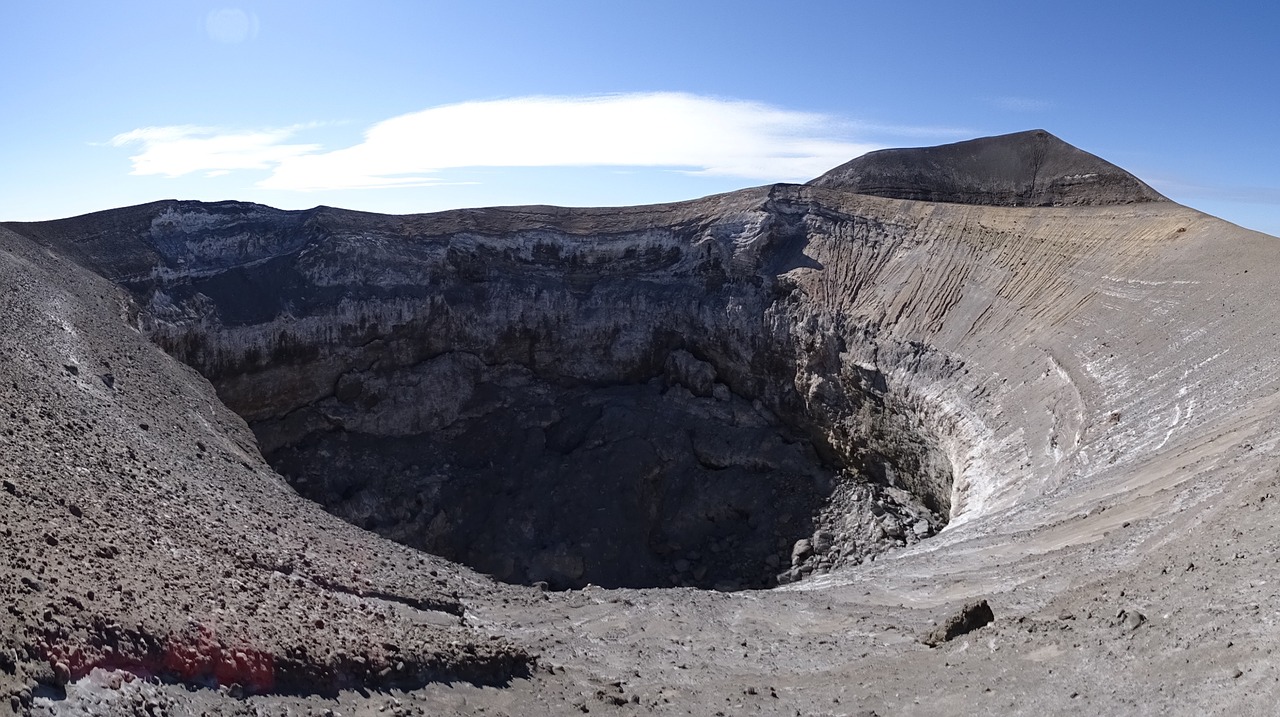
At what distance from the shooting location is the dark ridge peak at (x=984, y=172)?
1183 inches

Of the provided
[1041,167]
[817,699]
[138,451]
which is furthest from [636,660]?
[1041,167]

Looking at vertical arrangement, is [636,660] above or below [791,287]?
below

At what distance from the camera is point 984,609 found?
8.36m

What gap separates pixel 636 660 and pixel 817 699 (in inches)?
89.6

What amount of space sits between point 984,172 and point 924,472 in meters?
16.9

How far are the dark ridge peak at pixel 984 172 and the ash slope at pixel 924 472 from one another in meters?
3.53

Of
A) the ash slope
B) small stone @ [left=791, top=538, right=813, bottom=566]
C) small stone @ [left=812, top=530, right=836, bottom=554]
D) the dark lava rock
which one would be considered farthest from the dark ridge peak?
the dark lava rock

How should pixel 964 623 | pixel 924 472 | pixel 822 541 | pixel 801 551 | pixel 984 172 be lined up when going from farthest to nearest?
pixel 984 172 < pixel 822 541 < pixel 801 551 < pixel 924 472 < pixel 964 623

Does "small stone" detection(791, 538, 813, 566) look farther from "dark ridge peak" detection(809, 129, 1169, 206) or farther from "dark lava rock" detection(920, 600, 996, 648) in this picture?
"dark ridge peak" detection(809, 129, 1169, 206)

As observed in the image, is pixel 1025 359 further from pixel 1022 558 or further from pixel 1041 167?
pixel 1041 167

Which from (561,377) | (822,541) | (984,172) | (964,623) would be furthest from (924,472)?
(984,172)

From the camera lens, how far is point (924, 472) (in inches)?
777

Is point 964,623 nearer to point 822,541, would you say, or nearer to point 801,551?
point 801,551

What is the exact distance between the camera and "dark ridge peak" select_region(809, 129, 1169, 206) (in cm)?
3005
